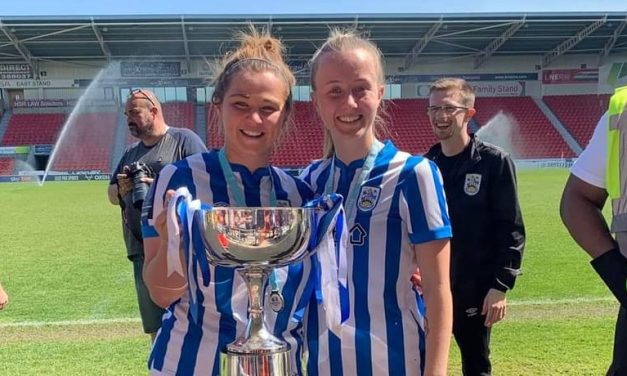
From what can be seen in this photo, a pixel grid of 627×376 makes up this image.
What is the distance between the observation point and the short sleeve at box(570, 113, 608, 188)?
170 cm

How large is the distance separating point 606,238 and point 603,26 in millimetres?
30901

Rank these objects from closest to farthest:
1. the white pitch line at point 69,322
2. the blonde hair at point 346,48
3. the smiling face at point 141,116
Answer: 1. the blonde hair at point 346,48
2. the smiling face at point 141,116
3. the white pitch line at point 69,322

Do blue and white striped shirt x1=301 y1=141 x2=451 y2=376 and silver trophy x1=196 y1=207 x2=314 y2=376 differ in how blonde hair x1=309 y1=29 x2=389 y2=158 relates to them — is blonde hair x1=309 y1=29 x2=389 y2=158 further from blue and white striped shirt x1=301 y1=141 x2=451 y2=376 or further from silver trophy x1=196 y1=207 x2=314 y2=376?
silver trophy x1=196 y1=207 x2=314 y2=376

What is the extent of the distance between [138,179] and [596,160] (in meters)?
2.22

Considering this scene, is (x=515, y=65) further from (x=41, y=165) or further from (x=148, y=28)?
(x=41, y=165)

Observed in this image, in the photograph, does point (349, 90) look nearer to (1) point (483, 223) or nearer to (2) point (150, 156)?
(1) point (483, 223)

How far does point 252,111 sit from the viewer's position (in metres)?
1.54

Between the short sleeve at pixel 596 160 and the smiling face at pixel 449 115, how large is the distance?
4.26 feet

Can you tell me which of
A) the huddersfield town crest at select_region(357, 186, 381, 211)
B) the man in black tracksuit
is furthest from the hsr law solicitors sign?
the huddersfield town crest at select_region(357, 186, 381, 211)

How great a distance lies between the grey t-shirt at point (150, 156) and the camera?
11.4ft

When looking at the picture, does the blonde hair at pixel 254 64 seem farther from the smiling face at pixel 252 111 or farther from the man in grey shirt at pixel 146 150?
the man in grey shirt at pixel 146 150

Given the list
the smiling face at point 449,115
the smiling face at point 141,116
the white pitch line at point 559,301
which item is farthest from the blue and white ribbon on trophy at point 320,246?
the white pitch line at point 559,301

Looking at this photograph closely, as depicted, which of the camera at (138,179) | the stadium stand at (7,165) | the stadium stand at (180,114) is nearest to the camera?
the camera at (138,179)

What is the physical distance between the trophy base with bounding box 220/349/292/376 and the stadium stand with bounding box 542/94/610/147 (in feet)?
113
